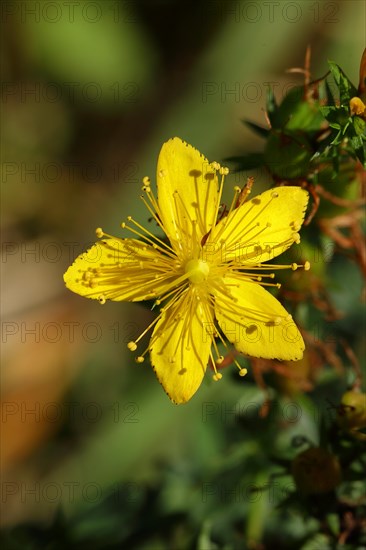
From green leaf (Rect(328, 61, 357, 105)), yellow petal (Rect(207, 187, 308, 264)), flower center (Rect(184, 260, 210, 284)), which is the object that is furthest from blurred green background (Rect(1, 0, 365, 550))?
green leaf (Rect(328, 61, 357, 105))

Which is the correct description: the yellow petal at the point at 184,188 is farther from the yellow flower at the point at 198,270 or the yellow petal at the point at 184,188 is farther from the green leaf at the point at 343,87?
the green leaf at the point at 343,87

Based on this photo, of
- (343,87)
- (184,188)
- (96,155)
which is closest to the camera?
(343,87)

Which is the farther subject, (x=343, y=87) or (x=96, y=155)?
(x=96, y=155)

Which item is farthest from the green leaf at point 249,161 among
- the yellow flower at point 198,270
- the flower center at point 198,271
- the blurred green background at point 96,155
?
the blurred green background at point 96,155

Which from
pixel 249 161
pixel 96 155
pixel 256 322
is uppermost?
pixel 96 155

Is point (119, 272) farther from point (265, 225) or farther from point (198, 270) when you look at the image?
point (265, 225)

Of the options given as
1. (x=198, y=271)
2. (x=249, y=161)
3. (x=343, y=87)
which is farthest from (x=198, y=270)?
(x=343, y=87)

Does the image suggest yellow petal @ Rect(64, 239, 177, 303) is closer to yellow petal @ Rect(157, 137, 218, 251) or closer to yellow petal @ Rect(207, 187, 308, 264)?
yellow petal @ Rect(157, 137, 218, 251)
